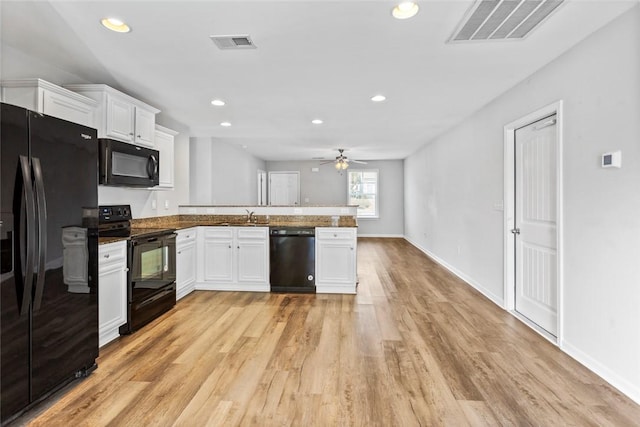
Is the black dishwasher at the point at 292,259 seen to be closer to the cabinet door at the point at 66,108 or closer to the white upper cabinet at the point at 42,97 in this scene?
the cabinet door at the point at 66,108

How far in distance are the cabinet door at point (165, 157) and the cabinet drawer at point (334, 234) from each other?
2.04 metres

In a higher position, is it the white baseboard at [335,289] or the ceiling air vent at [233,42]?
the ceiling air vent at [233,42]

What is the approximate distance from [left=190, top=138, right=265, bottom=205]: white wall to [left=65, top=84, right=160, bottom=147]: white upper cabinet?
7.81 ft

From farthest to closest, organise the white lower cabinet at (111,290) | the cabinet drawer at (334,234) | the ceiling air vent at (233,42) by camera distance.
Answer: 1. the cabinet drawer at (334,234)
2. the white lower cabinet at (111,290)
3. the ceiling air vent at (233,42)

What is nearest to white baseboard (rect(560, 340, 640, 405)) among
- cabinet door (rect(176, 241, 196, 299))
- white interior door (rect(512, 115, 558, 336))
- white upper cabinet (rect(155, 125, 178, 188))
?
white interior door (rect(512, 115, 558, 336))

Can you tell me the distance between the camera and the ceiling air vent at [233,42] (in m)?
2.46

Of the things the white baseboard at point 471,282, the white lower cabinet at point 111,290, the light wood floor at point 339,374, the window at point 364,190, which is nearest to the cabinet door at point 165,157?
the white lower cabinet at point 111,290

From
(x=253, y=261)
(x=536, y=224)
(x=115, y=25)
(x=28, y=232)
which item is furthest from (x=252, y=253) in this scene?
(x=536, y=224)

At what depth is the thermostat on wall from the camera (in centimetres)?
221

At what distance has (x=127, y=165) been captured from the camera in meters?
3.31

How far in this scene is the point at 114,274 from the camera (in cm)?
290

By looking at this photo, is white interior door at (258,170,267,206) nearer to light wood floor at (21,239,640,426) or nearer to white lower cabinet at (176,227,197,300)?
white lower cabinet at (176,227,197,300)

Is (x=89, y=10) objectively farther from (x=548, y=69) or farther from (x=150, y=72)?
(x=548, y=69)

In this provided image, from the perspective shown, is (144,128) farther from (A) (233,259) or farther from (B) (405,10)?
(B) (405,10)
